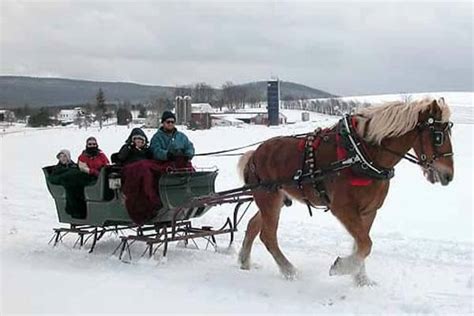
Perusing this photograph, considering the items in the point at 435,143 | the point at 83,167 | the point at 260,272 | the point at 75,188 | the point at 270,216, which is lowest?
the point at 260,272

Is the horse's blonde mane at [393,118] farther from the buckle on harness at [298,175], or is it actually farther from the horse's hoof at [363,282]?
the horse's hoof at [363,282]

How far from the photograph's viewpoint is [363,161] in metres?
6.23

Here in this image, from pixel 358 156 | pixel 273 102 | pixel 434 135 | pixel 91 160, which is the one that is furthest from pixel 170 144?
pixel 273 102

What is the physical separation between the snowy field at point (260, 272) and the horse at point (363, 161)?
0.50 m

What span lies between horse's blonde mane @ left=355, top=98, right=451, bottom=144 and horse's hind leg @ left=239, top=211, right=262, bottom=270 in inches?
80.9

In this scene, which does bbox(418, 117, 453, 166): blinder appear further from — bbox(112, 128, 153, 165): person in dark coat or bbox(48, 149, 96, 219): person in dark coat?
bbox(48, 149, 96, 219): person in dark coat

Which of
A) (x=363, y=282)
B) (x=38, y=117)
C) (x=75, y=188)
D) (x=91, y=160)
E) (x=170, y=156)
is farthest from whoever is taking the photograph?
(x=38, y=117)

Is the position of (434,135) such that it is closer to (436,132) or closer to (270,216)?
(436,132)

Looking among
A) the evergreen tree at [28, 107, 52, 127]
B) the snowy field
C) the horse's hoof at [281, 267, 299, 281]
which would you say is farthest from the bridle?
the evergreen tree at [28, 107, 52, 127]

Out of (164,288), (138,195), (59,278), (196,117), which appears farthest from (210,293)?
(196,117)

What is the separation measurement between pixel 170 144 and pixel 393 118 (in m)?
3.14

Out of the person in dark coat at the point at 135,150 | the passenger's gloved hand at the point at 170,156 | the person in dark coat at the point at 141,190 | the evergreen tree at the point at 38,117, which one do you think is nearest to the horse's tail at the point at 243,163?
the passenger's gloved hand at the point at 170,156

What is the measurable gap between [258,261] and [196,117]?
58373 millimetres

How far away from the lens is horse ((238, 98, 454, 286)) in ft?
19.8
